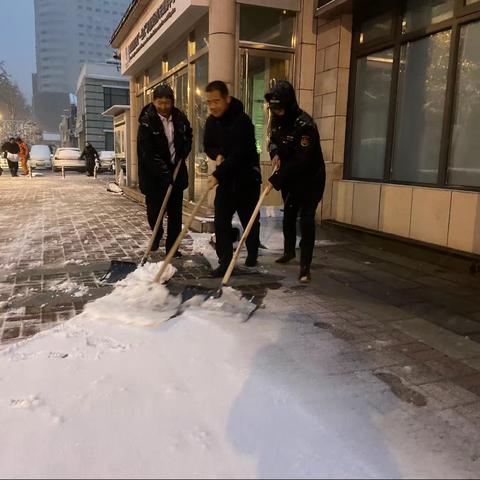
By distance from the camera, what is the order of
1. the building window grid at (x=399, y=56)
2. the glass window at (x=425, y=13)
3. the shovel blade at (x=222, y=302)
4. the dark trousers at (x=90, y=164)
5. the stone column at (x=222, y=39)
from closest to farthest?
the shovel blade at (x=222, y=302) < the building window grid at (x=399, y=56) < the glass window at (x=425, y=13) < the stone column at (x=222, y=39) < the dark trousers at (x=90, y=164)

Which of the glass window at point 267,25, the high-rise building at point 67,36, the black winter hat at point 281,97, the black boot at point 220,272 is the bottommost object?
the black boot at point 220,272

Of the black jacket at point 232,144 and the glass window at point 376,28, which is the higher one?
the glass window at point 376,28

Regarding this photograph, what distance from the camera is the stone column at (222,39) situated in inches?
291

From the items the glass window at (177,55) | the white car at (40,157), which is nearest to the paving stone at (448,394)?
the glass window at (177,55)

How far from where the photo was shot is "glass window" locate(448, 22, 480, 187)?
546cm

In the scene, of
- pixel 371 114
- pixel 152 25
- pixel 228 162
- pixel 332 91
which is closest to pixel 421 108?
pixel 371 114

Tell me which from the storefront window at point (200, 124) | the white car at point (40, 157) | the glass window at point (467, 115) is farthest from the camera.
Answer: the white car at point (40, 157)

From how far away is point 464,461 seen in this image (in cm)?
211

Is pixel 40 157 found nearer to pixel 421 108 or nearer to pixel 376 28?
pixel 376 28

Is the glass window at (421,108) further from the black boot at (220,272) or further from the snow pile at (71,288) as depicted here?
the snow pile at (71,288)

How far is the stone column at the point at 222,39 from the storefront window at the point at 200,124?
130 cm

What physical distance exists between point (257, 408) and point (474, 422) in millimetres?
1081

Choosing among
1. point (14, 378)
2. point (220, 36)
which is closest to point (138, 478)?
point (14, 378)

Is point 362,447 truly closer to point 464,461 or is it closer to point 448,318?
point 464,461
